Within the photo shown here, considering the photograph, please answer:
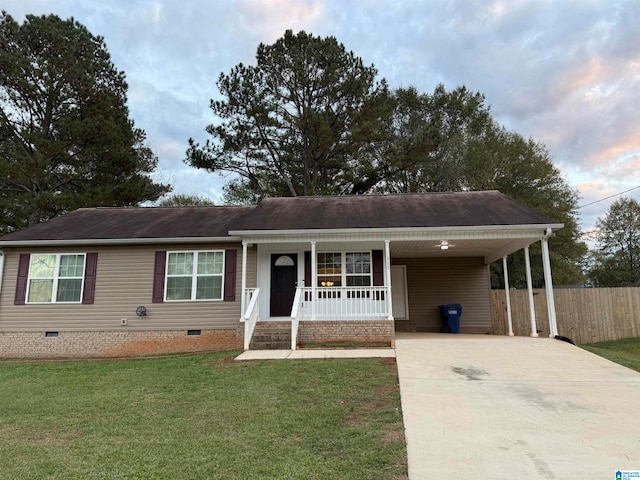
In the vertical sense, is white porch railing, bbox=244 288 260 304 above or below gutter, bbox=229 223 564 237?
below

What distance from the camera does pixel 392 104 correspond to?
20.2 meters

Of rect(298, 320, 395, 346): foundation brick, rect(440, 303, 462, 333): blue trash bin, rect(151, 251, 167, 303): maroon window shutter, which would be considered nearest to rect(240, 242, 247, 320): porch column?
rect(298, 320, 395, 346): foundation brick

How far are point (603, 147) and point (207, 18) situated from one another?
17.0 m

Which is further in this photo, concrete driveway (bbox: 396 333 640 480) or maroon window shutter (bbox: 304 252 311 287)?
maroon window shutter (bbox: 304 252 311 287)

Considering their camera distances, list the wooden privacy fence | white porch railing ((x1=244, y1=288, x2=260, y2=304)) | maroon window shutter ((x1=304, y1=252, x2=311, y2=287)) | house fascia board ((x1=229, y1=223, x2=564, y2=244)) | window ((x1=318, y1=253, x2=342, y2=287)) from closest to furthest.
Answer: house fascia board ((x1=229, y1=223, x2=564, y2=244))
white porch railing ((x1=244, y1=288, x2=260, y2=304))
maroon window shutter ((x1=304, y1=252, x2=311, y2=287))
window ((x1=318, y1=253, x2=342, y2=287))
the wooden privacy fence

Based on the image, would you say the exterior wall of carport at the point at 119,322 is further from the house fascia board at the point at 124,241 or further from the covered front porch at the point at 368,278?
the covered front porch at the point at 368,278

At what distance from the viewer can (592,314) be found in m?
12.5

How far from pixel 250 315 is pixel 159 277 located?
10.2 feet

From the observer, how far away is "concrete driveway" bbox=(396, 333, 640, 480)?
3.10 metres

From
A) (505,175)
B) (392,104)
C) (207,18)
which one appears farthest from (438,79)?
(207,18)

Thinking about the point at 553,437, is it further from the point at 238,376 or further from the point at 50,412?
the point at 50,412

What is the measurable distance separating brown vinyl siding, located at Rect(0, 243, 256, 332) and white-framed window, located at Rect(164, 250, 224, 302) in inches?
6.6

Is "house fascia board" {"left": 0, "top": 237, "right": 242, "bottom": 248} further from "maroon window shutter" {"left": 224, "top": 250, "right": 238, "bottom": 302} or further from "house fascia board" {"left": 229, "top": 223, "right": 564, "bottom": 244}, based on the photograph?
"house fascia board" {"left": 229, "top": 223, "right": 564, "bottom": 244}

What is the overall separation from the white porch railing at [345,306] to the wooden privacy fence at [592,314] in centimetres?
550
